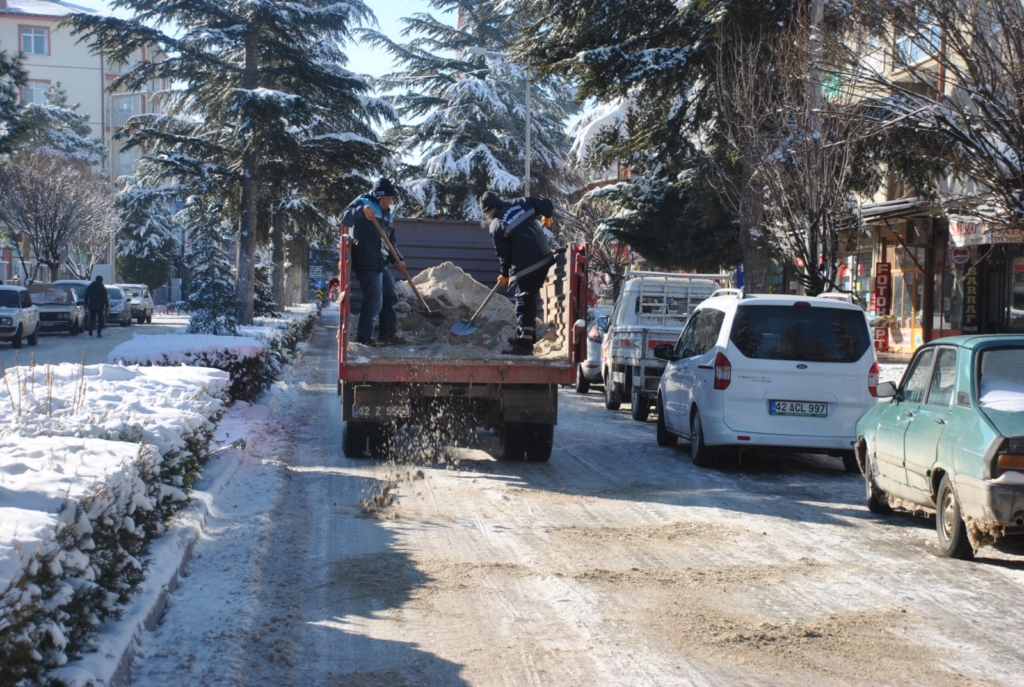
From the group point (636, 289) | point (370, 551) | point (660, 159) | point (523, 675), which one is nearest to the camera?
point (523, 675)

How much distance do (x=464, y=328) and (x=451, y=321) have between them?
55cm

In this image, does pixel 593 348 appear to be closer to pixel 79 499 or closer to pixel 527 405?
pixel 527 405

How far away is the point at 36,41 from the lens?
2847 inches

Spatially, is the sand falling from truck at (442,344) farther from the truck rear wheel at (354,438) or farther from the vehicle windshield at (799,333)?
the vehicle windshield at (799,333)

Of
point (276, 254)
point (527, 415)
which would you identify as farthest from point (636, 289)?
point (276, 254)

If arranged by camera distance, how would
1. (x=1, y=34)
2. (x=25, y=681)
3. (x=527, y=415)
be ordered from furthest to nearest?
1. (x=1, y=34)
2. (x=527, y=415)
3. (x=25, y=681)

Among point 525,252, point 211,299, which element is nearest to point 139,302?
point 211,299

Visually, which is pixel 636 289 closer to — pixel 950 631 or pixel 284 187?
pixel 284 187

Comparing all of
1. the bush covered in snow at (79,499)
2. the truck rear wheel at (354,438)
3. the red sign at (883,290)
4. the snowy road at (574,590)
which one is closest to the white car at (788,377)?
the snowy road at (574,590)

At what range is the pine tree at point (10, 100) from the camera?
23391mm

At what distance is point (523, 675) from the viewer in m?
4.74

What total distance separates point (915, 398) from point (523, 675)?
15.0 ft

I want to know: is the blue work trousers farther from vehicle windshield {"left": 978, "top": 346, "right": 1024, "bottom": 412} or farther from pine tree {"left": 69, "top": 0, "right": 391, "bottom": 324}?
pine tree {"left": 69, "top": 0, "right": 391, "bottom": 324}

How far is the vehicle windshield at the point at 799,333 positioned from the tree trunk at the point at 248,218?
13.5 meters
